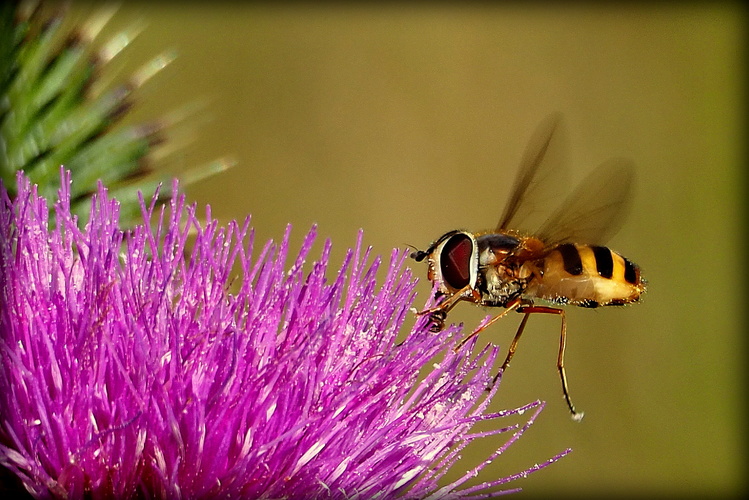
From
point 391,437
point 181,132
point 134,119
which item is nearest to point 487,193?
point 134,119

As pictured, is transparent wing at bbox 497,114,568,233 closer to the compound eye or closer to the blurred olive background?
the compound eye

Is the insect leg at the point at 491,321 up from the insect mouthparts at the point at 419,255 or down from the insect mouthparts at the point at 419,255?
down

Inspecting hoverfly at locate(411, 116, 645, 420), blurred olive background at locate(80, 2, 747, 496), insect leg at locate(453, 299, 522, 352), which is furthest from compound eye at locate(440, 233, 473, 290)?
blurred olive background at locate(80, 2, 747, 496)

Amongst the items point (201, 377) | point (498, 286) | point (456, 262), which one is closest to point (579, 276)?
point (498, 286)

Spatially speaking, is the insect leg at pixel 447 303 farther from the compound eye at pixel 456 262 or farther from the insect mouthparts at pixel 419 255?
the insect mouthparts at pixel 419 255

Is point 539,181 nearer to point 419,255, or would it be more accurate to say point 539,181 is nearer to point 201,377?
point 419,255

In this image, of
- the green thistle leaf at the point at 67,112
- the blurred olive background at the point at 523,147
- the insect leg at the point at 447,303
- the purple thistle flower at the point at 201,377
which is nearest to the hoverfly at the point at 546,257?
the insect leg at the point at 447,303
